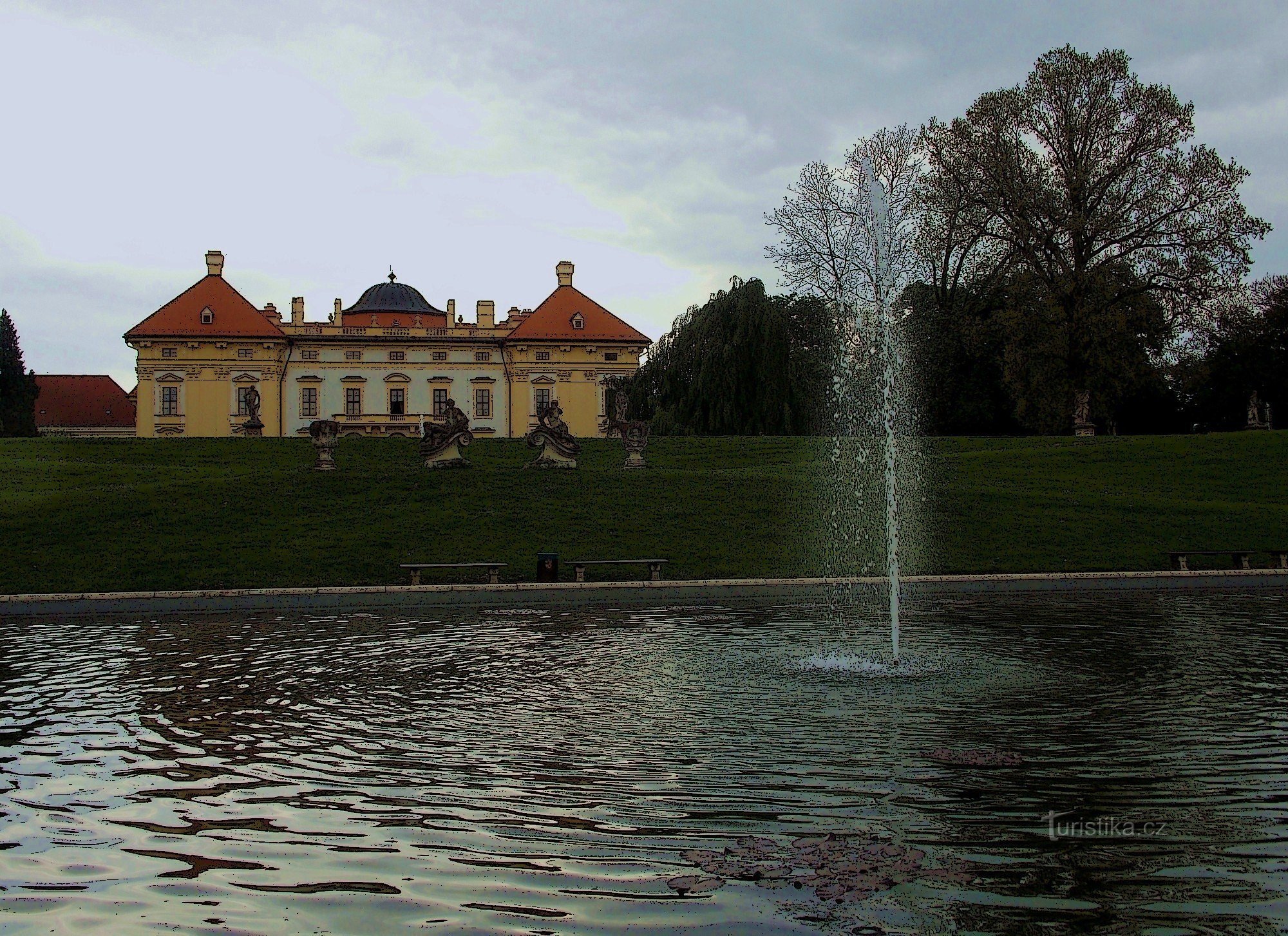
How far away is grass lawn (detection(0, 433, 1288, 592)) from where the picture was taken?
2278cm

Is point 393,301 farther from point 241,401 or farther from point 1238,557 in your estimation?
point 1238,557

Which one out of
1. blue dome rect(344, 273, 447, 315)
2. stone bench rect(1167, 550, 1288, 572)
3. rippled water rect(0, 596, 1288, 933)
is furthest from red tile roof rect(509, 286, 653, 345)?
rippled water rect(0, 596, 1288, 933)

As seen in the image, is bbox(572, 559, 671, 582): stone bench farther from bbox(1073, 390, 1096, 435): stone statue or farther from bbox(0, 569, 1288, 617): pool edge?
bbox(1073, 390, 1096, 435): stone statue

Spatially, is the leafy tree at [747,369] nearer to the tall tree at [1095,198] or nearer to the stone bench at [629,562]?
the tall tree at [1095,198]

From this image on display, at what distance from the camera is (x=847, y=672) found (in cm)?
1114

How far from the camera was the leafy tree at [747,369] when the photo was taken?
4916 centimetres

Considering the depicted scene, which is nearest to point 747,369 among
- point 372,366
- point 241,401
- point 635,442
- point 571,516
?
point 635,442

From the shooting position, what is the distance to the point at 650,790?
6723 millimetres

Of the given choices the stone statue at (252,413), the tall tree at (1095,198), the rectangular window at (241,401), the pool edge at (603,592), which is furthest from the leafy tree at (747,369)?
the rectangular window at (241,401)

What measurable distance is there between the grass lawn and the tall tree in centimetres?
963

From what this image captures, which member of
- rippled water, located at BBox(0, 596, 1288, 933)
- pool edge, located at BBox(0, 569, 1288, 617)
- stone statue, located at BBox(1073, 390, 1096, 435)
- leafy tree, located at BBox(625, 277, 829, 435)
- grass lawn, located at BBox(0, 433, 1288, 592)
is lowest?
rippled water, located at BBox(0, 596, 1288, 933)

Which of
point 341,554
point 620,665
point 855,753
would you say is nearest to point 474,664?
point 620,665

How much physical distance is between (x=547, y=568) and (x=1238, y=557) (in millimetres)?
14004

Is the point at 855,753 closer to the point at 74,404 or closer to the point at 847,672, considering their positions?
the point at 847,672
